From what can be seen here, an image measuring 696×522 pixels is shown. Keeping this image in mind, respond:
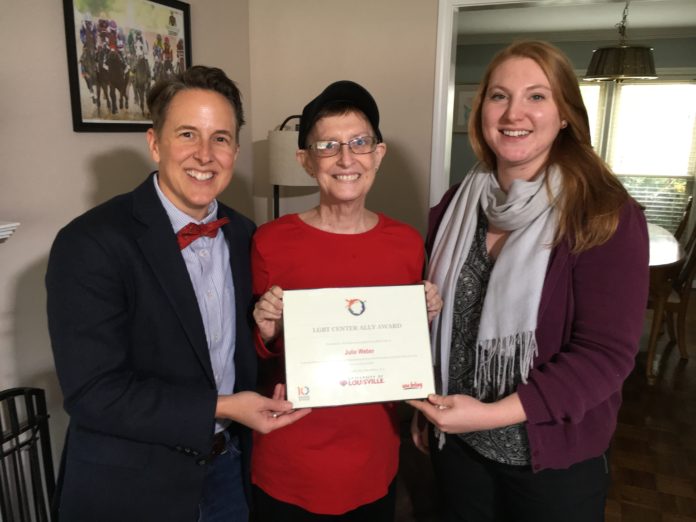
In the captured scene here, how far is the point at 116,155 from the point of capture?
2.11m

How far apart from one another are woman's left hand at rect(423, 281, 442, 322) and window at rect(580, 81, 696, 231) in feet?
19.1

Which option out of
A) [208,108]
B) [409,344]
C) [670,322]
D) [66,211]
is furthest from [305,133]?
[670,322]

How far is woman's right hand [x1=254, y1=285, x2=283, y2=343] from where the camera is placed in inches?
49.3

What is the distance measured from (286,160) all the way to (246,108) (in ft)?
2.04

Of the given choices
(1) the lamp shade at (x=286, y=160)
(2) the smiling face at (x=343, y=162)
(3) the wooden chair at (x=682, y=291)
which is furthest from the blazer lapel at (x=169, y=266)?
(3) the wooden chair at (x=682, y=291)

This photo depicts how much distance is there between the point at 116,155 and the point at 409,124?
145cm

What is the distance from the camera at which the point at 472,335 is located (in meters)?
1.33

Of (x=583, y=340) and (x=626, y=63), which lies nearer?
(x=583, y=340)

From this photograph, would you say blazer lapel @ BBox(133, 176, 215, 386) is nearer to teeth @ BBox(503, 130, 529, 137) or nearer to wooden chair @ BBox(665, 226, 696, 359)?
teeth @ BBox(503, 130, 529, 137)

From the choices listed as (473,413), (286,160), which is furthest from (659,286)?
(473,413)

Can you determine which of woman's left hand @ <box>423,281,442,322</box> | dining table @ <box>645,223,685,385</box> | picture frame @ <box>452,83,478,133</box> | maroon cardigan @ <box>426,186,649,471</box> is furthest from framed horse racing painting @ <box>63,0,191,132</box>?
picture frame @ <box>452,83,478,133</box>

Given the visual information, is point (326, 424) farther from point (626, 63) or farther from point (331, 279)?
point (626, 63)

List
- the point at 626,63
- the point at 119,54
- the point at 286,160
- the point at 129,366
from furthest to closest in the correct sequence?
the point at 626,63 → the point at 286,160 → the point at 119,54 → the point at 129,366

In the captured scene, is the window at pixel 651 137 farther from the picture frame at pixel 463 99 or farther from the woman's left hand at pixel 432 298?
the woman's left hand at pixel 432 298
